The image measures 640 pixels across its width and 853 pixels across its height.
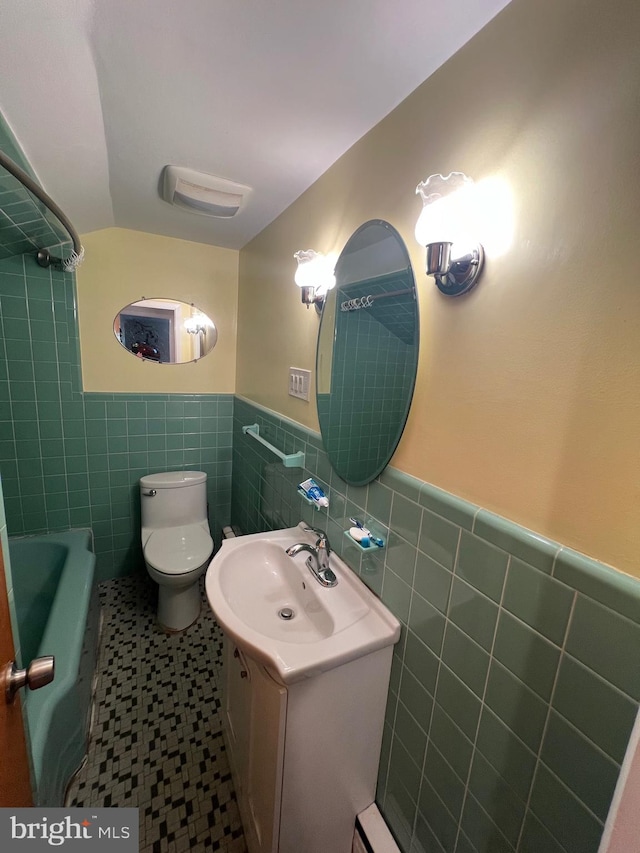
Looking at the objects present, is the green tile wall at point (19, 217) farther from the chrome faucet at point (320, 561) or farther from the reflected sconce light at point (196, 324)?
the chrome faucet at point (320, 561)

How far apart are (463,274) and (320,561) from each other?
95 cm

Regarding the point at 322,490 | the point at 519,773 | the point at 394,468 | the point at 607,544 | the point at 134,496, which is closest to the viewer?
the point at 607,544

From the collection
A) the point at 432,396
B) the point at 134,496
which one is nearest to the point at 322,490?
the point at 432,396

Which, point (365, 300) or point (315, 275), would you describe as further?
point (315, 275)

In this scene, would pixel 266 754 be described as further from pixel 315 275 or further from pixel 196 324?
pixel 196 324

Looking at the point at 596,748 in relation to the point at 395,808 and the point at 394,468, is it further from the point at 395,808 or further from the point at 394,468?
the point at 395,808

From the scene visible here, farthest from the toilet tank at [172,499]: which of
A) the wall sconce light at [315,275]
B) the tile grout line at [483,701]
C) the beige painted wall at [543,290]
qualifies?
the tile grout line at [483,701]

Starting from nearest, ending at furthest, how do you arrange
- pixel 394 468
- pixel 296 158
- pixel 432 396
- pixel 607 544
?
pixel 607 544, pixel 432 396, pixel 394 468, pixel 296 158

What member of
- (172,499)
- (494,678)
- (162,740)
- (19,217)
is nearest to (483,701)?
(494,678)

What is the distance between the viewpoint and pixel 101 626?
1982 millimetres

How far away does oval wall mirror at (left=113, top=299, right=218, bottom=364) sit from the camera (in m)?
2.10

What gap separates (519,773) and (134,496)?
2.30m

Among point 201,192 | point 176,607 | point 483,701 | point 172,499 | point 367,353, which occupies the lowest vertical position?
point 176,607

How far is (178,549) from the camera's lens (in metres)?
1.98
